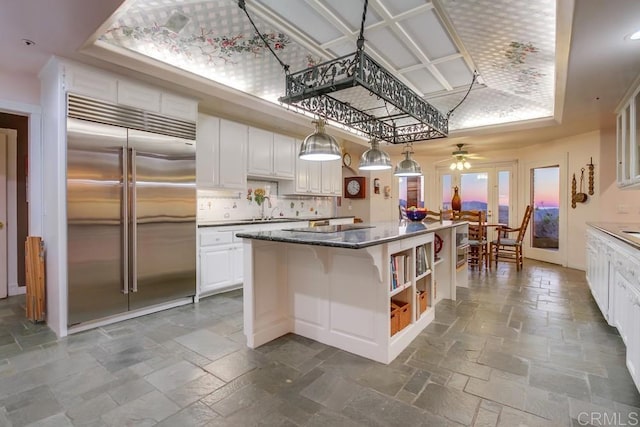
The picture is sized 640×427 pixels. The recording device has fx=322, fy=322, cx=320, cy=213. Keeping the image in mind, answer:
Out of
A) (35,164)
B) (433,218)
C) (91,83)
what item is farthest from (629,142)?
(35,164)

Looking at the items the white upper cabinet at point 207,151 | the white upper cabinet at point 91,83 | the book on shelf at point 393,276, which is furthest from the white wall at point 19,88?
the book on shelf at point 393,276

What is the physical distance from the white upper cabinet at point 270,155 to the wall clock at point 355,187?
208 centimetres

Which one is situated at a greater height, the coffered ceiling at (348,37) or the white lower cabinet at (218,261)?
the coffered ceiling at (348,37)

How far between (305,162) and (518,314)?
3817 mm

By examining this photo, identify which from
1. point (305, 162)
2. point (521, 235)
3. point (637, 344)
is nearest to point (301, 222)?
point (305, 162)

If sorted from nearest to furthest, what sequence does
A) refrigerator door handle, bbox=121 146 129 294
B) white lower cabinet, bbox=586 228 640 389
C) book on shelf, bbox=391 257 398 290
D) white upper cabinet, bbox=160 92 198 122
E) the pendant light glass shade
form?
white lower cabinet, bbox=586 228 640 389 → book on shelf, bbox=391 257 398 290 → the pendant light glass shade → refrigerator door handle, bbox=121 146 129 294 → white upper cabinet, bbox=160 92 198 122

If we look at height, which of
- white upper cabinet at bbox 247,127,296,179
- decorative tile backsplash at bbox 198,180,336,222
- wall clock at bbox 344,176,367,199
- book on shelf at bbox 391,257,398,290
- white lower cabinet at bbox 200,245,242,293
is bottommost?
white lower cabinet at bbox 200,245,242,293

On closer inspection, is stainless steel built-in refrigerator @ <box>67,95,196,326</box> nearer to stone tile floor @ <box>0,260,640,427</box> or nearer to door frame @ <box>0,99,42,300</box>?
stone tile floor @ <box>0,260,640,427</box>

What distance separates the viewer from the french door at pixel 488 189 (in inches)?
273

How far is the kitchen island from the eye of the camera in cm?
228

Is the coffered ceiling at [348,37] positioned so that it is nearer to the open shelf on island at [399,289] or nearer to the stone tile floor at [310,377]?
the open shelf on island at [399,289]

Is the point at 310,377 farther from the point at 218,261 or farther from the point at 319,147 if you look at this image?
the point at 218,261

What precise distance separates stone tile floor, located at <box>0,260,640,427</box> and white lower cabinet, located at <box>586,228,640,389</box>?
18cm

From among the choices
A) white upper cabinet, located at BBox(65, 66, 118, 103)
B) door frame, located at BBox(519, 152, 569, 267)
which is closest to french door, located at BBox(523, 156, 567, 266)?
door frame, located at BBox(519, 152, 569, 267)
